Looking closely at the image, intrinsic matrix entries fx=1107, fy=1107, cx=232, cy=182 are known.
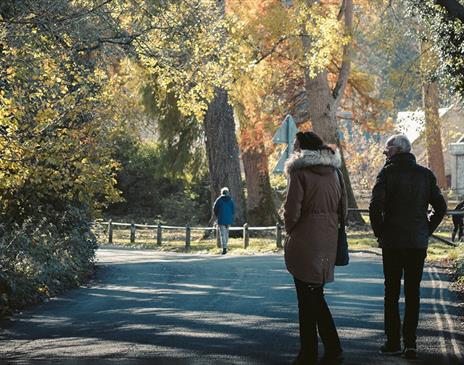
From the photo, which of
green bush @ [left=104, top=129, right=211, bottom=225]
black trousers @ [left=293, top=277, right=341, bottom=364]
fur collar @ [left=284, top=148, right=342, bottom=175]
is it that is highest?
green bush @ [left=104, top=129, right=211, bottom=225]

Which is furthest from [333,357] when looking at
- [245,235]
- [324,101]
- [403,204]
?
[324,101]

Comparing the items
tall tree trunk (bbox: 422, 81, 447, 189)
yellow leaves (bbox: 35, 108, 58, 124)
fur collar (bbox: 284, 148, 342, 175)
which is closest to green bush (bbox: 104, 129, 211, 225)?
tall tree trunk (bbox: 422, 81, 447, 189)

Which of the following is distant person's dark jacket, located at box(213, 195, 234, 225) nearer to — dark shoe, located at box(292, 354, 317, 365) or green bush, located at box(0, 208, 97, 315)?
green bush, located at box(0, 208, 97, 315)

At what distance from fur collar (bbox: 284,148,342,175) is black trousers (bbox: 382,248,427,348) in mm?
1110

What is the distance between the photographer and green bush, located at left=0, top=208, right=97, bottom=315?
15.7 m

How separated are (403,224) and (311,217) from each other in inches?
41.2

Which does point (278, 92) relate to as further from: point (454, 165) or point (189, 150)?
point (454, 165)

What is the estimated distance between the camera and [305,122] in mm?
41594

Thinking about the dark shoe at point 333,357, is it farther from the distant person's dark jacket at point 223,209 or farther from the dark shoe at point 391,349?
the distant person's dark jacket at point 223,209

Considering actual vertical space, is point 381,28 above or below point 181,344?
above

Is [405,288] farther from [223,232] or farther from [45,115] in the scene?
[223,232]

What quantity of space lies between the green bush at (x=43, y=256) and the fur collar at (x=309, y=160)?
6.19 meters

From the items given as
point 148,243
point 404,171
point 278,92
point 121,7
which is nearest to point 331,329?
point 404,171

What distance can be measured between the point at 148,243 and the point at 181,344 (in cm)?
2707
